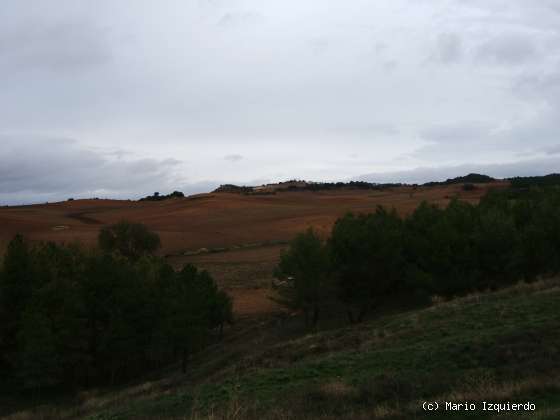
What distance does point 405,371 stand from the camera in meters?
11.3

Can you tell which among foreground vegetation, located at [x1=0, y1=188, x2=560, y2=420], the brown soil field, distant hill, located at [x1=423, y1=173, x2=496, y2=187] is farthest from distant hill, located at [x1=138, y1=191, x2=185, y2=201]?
foreground vegetation, located at [x1=0, y1=188, x2=560, y2=420]

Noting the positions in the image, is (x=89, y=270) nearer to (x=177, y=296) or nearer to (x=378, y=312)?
(x=177, y=296)

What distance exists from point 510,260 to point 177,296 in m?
15.6

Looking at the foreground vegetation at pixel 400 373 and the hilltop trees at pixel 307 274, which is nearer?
the foreground vegetation at pixel 400 373

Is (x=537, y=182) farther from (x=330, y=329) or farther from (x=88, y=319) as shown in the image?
(x=88, y=319)

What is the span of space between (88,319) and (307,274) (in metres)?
10.5

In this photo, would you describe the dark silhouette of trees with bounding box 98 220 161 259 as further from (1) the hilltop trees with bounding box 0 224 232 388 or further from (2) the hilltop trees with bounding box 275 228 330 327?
(2) the hilltop trees with bounding box 275 228 330 327

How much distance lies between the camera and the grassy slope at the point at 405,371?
908 cm

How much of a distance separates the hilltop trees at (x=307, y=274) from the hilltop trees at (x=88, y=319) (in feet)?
16.1

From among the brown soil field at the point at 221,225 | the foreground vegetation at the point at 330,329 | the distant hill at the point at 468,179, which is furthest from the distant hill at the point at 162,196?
the foreground vegetation at the point at 330,329

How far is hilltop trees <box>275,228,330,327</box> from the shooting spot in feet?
89.0

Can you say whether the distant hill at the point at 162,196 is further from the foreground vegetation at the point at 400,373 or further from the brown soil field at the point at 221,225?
the foreground vegetation at the point at 400,373

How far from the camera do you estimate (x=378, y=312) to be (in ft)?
92.1

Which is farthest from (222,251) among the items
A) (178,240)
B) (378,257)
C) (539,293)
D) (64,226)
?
(539,293)
